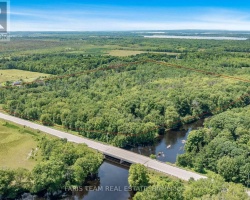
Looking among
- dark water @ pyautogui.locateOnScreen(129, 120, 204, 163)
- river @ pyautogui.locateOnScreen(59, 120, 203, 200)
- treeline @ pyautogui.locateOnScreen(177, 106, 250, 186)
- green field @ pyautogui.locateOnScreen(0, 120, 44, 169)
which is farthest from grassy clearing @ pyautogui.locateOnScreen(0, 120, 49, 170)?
treeline @ pyautogui.locateOnScreen(177, 106, 250, 186)

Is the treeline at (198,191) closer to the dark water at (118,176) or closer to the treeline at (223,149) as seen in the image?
the treeline at (223,149)

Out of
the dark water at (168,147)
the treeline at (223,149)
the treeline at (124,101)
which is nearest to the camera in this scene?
the treeline at (223,149)

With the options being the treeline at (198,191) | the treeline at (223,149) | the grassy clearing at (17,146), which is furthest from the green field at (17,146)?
the treeline at (223,149)

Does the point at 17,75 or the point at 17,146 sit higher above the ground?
the point at 17,75

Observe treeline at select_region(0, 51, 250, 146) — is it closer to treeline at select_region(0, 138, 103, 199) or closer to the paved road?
the paved road

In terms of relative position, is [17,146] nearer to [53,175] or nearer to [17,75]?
[53,175]

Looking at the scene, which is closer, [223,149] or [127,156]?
[223,149]

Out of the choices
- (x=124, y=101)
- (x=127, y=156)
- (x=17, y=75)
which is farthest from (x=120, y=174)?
(x=17, y=75)
